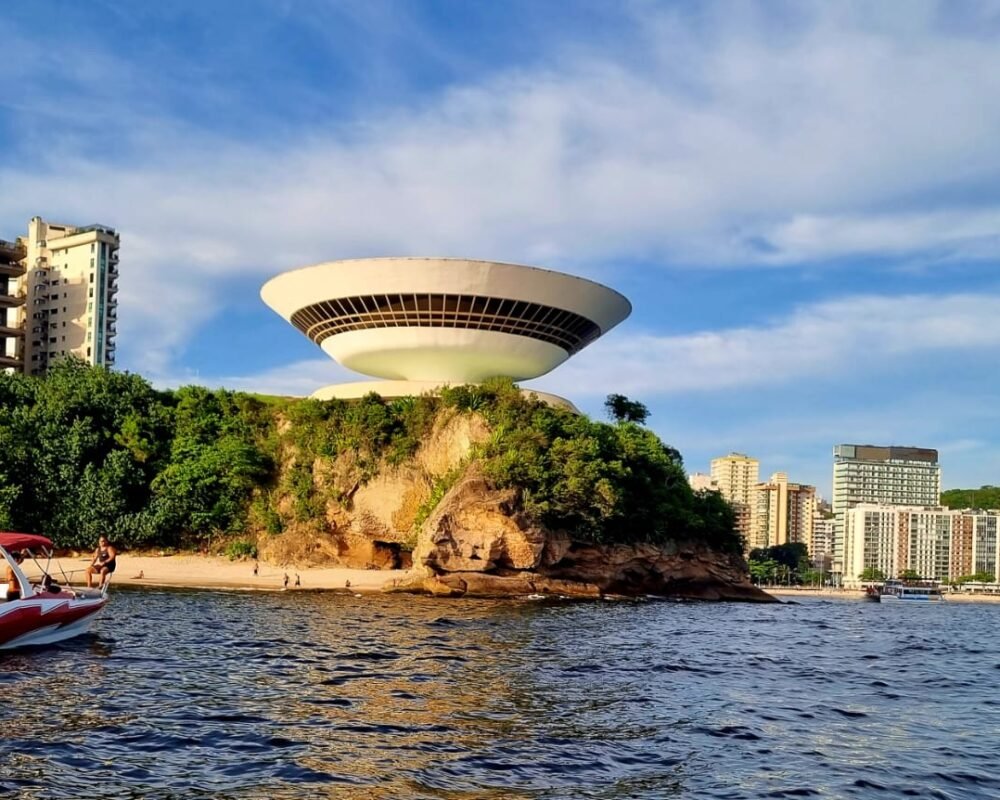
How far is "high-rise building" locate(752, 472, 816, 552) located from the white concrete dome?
464ft

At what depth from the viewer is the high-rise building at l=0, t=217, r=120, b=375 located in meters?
93.7

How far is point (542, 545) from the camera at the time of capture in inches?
1678

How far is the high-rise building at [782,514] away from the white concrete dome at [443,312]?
464ft

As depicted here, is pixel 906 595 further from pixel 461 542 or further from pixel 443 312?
pixel 461 542

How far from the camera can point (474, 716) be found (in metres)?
13.1

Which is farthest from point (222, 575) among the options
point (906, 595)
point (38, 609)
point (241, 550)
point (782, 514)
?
point (782, 514)

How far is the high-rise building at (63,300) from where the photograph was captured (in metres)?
93.7

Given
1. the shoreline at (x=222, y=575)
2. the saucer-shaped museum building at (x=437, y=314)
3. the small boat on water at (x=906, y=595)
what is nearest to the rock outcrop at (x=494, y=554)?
the shoreline at (x=222, y=575)

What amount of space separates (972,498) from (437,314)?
146531mm

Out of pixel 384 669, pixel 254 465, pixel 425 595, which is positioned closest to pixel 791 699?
pixel 384 669

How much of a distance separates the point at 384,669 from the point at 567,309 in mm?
40759

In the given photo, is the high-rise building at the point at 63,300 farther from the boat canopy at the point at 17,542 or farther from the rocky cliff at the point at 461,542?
the boat canopy at the point at 17,542

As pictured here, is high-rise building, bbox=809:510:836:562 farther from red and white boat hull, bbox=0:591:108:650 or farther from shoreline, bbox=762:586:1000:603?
red and white boat hull, bbox=0:591:108:650

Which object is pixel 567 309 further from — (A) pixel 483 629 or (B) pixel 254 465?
(A) pixel 483 629
